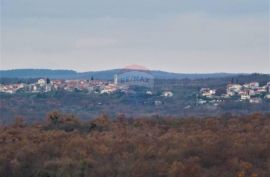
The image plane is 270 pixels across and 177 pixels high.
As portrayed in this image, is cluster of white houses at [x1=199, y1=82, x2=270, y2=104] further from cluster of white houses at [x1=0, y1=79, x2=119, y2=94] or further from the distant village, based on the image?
cluster of white houses at [x1=0, y1=79, x2=119, y2=94]

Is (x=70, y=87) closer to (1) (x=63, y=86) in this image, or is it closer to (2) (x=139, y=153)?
(1) (x=63, y=86)

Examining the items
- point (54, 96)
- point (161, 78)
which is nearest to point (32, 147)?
point (54, 96)

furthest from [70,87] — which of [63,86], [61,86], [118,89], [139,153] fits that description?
[139,153]

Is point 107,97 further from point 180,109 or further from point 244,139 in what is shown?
point 244,139

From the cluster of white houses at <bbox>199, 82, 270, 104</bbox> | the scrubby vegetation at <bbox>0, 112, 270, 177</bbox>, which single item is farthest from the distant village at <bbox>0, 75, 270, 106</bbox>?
the scrubby vegetation at <bbox>0, 112, 270, 177</bbox>

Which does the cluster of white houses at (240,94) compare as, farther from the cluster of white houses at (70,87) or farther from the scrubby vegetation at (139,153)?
the scrubby vegetation at (139,153)

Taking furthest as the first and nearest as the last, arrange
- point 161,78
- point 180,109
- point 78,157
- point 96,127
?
point 161,78 → point 180,109 → point 96,127 → point 78,157
